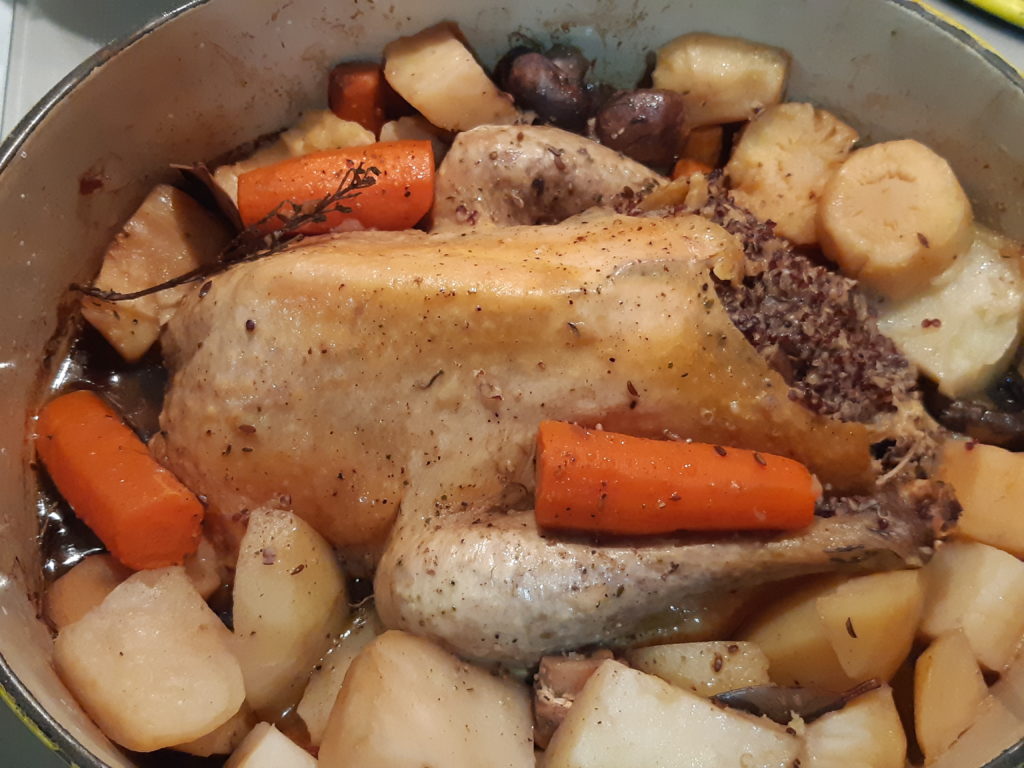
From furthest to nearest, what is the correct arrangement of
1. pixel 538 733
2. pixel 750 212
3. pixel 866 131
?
1. pixel 866 131
2. pixel 750 212
3. pixel 538 733

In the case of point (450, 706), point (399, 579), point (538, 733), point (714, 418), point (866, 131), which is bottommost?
point (538, 733)

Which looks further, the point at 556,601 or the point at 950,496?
the point at 950,496

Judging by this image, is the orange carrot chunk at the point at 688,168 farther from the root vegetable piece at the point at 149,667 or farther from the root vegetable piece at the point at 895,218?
the root vegetable piece at the point at 149,667

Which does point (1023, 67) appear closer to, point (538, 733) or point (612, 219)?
point (612, 219)

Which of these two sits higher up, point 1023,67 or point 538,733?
point 1023,67

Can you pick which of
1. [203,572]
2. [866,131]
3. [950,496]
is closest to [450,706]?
[203,572]

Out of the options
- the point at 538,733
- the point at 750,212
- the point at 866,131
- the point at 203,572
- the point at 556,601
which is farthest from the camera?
the point at 866,131

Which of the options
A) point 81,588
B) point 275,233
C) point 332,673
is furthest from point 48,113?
point 332,673
